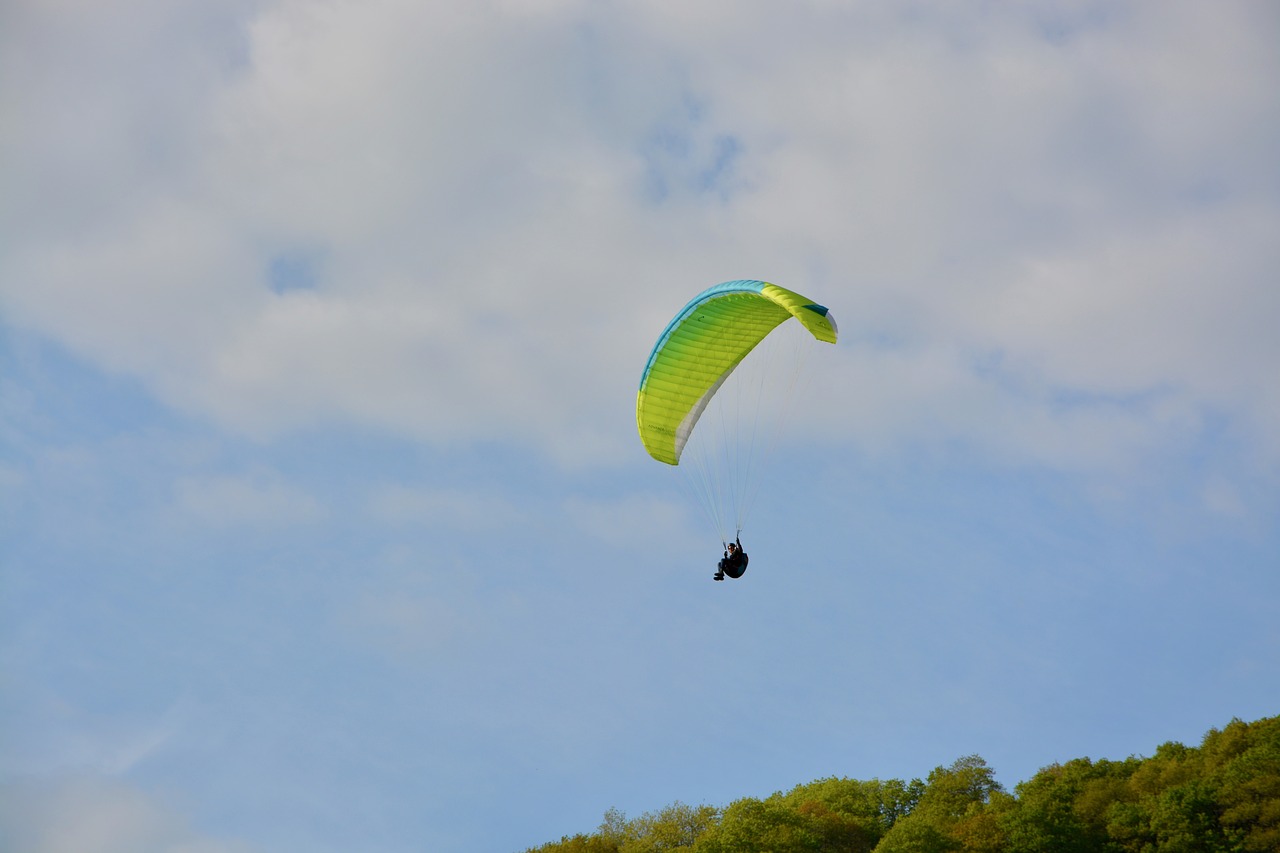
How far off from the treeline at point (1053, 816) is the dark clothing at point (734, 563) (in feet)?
74.0

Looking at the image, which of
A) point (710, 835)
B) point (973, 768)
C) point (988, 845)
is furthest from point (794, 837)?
point (973, 768)

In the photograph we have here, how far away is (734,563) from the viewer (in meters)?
41.9

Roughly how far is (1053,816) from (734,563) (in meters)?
25.3

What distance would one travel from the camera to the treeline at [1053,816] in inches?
2265

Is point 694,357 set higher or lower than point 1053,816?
higher

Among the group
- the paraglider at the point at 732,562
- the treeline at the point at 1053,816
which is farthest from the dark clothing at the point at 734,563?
the treeline at the point at 1053,816

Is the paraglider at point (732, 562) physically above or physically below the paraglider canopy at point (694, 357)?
below

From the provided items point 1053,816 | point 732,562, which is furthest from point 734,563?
point 1053,816

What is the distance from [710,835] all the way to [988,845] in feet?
38.6

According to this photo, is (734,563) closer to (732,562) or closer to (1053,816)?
(732,562)

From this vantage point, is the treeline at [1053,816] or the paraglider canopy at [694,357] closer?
the paraglider canopy at [694,357]

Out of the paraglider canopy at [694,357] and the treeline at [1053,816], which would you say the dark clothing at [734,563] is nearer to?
the paraglider canopy at [694,357]

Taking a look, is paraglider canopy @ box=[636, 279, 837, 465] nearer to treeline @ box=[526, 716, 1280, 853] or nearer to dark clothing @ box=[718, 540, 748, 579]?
dark clothing @ box=[718, 540, 748, 579]

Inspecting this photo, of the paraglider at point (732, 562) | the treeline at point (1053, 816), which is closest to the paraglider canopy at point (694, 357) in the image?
the paraglider at point (732, 562)
